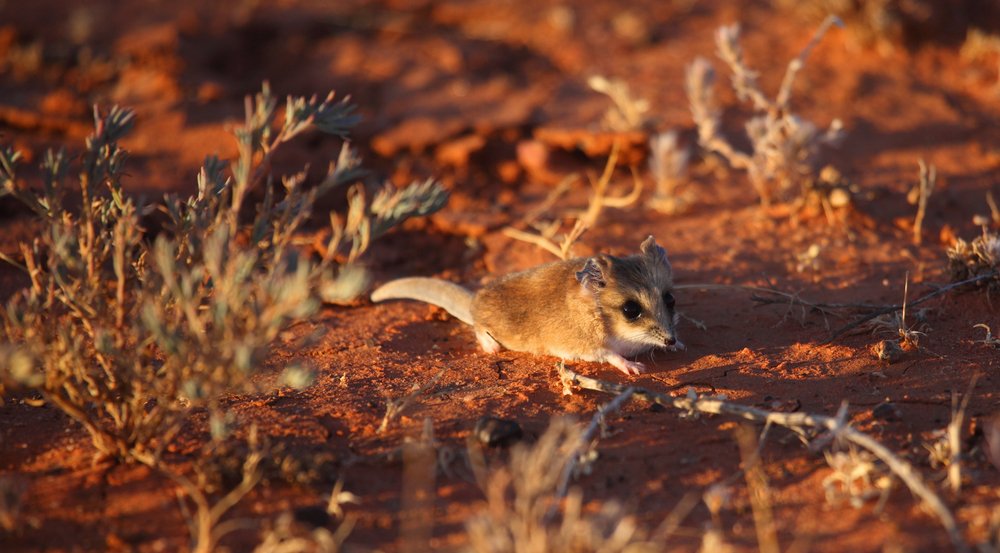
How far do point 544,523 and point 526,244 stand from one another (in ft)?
13.0

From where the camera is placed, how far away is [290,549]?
377 centimetres

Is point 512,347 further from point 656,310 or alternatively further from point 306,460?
point 306,460

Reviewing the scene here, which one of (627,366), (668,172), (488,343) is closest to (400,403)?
(488,343)

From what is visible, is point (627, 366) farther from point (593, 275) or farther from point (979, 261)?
point (979, 261)

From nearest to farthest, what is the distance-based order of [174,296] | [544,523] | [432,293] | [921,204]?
[544,523] → [174,296] → [432,293] → [921,204]

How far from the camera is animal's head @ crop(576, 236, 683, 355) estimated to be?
5691mm

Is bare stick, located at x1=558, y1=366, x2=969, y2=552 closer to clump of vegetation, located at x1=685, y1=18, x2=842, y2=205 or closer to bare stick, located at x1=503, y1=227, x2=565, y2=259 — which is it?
bare stick, located at x1=503, y1=227, x2=565, y2=259

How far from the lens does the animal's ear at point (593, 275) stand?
5727 millimetres

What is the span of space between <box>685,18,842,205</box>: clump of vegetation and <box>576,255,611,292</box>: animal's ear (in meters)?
2.59

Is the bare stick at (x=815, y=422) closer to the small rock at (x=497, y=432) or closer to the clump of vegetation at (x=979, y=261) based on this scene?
the small rock at (x=497, y=432)

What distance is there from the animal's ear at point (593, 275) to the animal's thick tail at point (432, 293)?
102cm

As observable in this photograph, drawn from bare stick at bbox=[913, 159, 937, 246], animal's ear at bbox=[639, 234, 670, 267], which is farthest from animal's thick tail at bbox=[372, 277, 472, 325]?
bare stick at bbox=[913, 159, 937, 246]

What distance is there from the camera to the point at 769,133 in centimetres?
749

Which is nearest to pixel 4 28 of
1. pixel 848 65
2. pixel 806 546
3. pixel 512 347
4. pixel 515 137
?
pixel 515 137
